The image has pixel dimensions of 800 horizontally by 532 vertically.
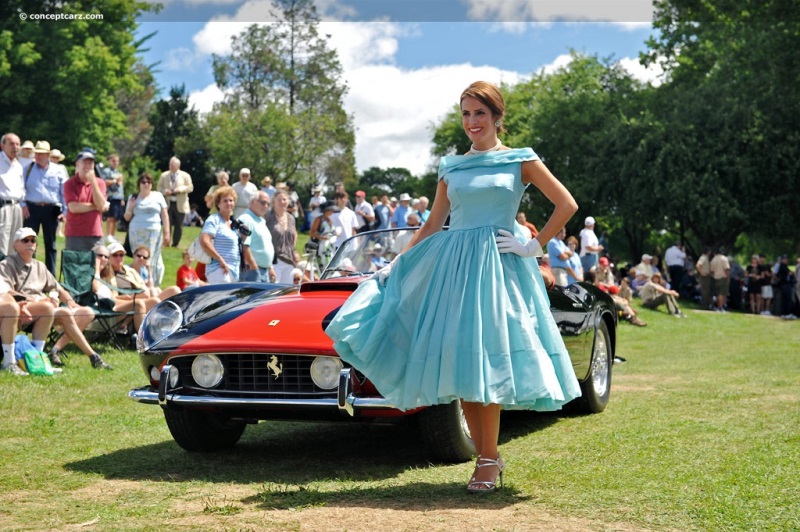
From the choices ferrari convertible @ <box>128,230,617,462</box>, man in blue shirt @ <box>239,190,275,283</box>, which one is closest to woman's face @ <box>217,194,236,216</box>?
man in blue shirt @ <box>239,190,275,283</box>

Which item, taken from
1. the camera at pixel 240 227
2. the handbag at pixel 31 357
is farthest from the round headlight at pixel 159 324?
the camera at pixel 240 227

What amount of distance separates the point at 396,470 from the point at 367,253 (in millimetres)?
2307

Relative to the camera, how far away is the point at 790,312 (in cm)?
2898

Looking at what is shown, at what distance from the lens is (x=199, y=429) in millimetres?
6715

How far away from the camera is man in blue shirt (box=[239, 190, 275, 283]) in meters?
12.2

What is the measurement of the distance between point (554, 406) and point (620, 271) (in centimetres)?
3009

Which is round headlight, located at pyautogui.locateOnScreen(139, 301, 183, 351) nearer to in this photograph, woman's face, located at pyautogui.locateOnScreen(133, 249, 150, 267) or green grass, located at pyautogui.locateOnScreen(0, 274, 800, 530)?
green grass, located at pyautogui.locateOnScreen(0, 274, 800, 530)

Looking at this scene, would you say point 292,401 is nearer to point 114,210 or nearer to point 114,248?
point 114,248

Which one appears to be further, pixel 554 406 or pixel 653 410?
pixel 653 410

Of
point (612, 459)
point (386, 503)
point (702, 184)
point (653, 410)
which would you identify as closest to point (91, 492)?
point (386, 503)

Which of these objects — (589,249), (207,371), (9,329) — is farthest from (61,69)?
(207,371)

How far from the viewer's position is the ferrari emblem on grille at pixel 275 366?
6156 millimetres

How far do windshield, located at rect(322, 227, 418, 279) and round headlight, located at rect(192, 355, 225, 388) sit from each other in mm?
1708

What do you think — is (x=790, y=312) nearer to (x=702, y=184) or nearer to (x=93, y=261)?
(x=702, y=184)
